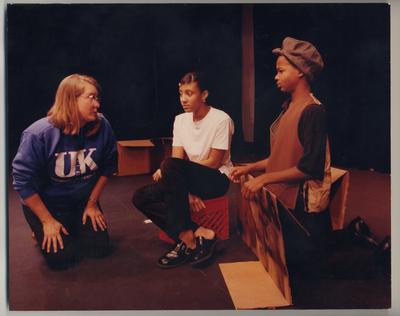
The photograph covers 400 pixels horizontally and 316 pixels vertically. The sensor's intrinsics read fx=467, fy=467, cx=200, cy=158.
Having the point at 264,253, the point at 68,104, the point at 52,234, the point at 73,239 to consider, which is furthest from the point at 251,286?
the point at 68,104

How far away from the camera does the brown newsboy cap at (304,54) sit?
2725 millimetres

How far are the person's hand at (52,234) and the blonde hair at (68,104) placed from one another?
534 millimetres

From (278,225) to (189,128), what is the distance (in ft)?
2.51

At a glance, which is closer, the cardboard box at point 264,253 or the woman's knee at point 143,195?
the cardboard box at point 264,253

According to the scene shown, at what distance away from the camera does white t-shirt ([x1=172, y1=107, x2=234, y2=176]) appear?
276 cm

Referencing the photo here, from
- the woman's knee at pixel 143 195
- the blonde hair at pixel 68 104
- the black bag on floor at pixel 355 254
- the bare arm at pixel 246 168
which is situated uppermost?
the blonde hair at pixel 68 104

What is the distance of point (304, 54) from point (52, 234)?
1807 millimetres

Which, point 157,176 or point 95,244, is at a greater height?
point 157,176

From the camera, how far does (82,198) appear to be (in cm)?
277

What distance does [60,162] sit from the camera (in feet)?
8.96

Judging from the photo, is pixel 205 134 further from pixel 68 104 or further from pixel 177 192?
pixel 68 104

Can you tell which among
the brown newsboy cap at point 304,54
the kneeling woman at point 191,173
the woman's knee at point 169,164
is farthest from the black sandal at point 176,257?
the brown newsboy cap at point 304,54

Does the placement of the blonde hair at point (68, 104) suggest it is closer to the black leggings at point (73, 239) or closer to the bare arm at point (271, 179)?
the black leggings at point (73, 239)
